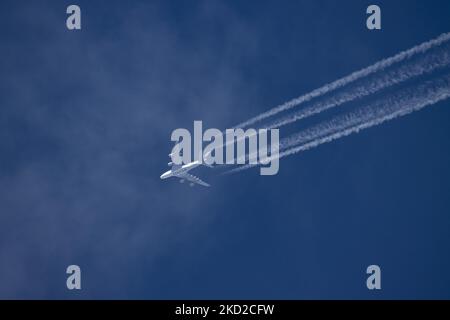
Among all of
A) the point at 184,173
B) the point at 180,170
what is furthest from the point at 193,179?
the point at 180,170

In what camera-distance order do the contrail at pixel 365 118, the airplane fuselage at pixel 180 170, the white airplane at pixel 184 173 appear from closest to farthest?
1. the contrail at pixel 365 118
2. the airplane fuselage at pixel 180 170
3. the white airplane at pixel 184 173

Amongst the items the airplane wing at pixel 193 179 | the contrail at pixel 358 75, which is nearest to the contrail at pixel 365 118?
the contrail at pixel 358 75

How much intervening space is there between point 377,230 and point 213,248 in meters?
14.3

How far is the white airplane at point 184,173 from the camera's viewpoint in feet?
186

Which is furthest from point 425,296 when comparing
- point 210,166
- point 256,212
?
point 210,166

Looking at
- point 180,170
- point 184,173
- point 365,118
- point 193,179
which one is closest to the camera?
point 365,118

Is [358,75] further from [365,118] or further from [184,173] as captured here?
[184,173]

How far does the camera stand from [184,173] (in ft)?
190

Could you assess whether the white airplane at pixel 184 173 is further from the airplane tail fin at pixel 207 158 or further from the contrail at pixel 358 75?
the contrail at pixel 358 75

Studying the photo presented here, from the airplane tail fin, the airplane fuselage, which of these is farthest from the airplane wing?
the airplane tail fin

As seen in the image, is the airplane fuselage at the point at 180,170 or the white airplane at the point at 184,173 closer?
the airplane fuselage at the point at 180,170

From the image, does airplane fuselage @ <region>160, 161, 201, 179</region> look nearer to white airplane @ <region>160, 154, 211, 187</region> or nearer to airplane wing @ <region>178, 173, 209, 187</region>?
white airplane @ <region>160, 154, 211, 187</region>
